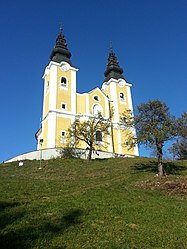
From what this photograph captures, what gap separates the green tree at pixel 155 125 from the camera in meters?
22.0

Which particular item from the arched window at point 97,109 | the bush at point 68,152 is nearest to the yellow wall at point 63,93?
the arched window at point 97,109

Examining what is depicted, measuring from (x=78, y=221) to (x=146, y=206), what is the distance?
13.1ft

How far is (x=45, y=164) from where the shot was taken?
3012cm

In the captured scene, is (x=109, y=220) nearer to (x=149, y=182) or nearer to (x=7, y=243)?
(x=7, y=243)

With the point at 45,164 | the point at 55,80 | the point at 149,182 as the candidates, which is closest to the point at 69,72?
the point at 55,80

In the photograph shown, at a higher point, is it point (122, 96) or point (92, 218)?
point (122, 96)

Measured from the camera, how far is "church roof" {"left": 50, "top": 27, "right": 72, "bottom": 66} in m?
49.0

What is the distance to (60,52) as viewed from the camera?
5022 centimetres

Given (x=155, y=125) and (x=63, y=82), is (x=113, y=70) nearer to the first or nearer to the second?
(x=63, y=82)

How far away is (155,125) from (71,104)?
2409cm

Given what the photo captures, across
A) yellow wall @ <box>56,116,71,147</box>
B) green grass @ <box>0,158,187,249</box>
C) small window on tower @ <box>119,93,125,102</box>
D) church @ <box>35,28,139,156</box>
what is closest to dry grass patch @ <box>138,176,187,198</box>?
green grass @ <box>0,158,187,249</box>

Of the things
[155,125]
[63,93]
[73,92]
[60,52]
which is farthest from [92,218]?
[60,52]

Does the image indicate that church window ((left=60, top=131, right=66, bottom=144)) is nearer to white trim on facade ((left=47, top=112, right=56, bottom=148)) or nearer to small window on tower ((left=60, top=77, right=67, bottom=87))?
white trim on facade ((left=47, top=112, right=56, bottom=148))

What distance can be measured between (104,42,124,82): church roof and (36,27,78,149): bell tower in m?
9.09
